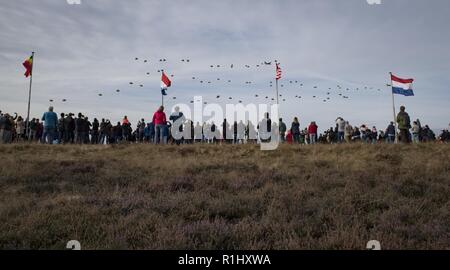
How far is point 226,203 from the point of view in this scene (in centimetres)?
953

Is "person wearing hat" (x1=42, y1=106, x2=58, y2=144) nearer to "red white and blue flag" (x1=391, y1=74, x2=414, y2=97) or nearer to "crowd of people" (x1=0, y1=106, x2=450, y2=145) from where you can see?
"crowd of people" (x1=0, y1=106, x2=450, y2=145)

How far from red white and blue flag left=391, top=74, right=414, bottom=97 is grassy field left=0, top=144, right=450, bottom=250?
39.1 feet

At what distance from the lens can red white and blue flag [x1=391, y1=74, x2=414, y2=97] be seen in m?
28.8

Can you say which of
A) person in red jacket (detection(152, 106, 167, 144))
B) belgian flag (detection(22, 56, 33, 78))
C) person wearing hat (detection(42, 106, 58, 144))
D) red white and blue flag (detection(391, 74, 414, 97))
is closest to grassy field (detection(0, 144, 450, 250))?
person in red jacket (detection(152, 106, 167, 144))

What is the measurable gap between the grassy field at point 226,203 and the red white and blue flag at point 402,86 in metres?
11.9

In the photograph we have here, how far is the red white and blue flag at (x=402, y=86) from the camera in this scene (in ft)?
94.3

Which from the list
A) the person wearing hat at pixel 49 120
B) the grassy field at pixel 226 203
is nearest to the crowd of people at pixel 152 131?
the person wearing hat at pixel 49 120

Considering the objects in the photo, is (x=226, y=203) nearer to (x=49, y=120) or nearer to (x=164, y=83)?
(x=49, y=120)

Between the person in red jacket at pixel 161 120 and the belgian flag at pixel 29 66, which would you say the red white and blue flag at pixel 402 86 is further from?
the belgian flag at pixel 29 66

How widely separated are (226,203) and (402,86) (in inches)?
924

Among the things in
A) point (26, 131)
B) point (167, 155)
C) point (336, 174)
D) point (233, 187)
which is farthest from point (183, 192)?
point (26, 131)
